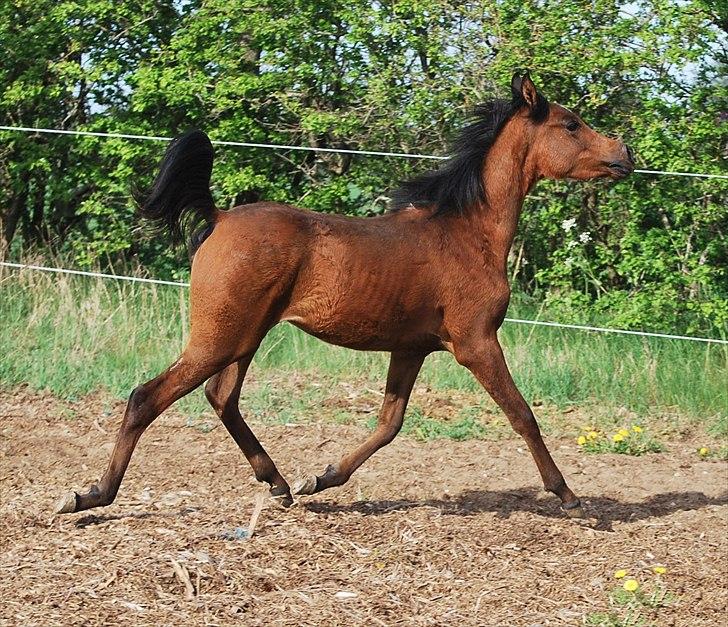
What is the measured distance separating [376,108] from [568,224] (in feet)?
7.19

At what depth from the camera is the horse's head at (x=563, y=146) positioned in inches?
250

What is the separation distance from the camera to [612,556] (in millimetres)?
5605

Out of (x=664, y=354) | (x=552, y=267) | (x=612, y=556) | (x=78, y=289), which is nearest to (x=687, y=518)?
(x=612, y=556)

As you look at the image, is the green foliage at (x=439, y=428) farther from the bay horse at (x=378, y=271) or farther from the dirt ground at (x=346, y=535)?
the bay horse at (x=378, y=271)

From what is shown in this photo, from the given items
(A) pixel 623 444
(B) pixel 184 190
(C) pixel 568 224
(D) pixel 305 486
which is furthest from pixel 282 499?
(C) pixel 568 224

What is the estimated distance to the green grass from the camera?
8.96 metres

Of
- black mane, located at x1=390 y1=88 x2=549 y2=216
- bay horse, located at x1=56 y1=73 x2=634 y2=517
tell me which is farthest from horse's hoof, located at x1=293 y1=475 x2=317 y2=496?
black mane, located at x1=390 y1=88 x2=549 y2=216

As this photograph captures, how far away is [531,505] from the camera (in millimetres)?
6734

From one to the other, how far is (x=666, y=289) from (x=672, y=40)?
2261 millimetres

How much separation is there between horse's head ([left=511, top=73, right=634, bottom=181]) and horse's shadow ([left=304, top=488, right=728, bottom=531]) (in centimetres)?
197

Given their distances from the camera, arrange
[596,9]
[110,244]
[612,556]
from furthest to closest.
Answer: [110,244], [596,9], [612,556]

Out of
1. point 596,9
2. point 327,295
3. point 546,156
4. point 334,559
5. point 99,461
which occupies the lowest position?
point 99,461

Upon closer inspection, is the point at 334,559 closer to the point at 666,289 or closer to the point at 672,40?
the point at 666,289

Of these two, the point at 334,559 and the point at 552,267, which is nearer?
the point at 334,559
